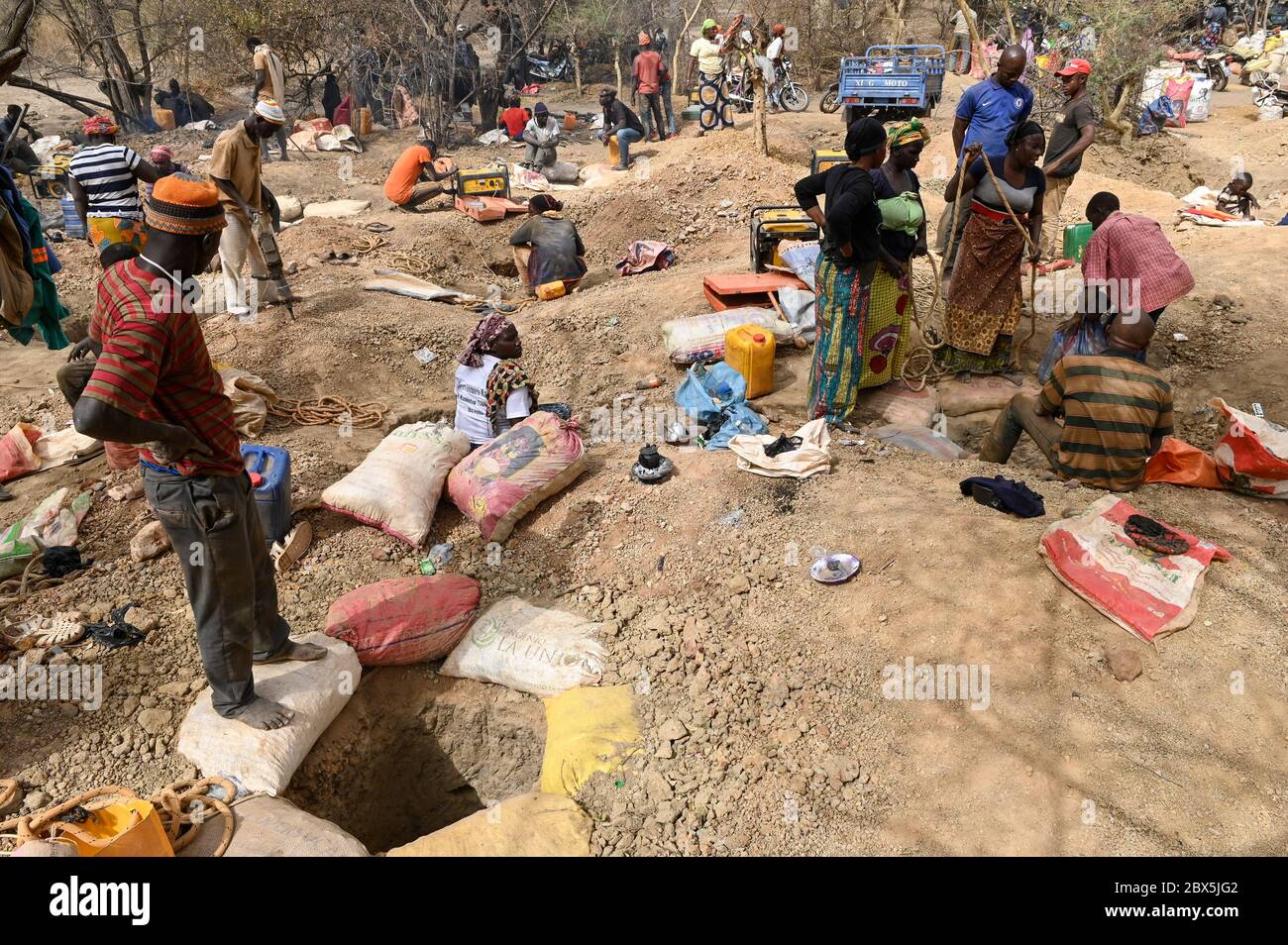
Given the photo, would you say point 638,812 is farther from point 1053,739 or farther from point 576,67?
point 576,67

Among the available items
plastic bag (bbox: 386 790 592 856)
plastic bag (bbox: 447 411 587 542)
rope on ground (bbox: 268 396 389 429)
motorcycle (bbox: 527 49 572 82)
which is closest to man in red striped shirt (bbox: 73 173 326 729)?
plastic bag (bbox: 386 790 592 856)

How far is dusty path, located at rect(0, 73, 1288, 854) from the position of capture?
2.35 m

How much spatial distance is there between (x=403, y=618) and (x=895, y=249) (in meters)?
2.94

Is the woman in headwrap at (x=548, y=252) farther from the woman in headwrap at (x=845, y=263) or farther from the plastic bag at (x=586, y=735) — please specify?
the plastic bag at (x=586, y=735)

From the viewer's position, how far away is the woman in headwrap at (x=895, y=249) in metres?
4.12

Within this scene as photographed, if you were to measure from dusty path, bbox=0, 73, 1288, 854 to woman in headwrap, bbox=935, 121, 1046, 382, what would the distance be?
0.92m

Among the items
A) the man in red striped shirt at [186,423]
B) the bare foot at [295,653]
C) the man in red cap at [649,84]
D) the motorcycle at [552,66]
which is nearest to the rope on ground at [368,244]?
the man in red cap at [649,84]

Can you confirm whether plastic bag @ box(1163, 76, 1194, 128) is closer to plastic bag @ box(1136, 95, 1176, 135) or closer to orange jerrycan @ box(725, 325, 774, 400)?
plastic bag @ box(1136, 95, 1176, 135)

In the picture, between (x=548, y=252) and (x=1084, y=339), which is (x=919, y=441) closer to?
(x=1084, y=339)

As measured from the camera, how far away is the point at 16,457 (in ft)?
13.9

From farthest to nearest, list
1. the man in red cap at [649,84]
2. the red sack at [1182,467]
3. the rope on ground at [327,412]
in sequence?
the man in red cap at [649,84], the rope on ground at [327,412], the red sack at [1182,467]

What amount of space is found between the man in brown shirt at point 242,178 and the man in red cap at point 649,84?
24.1 feet

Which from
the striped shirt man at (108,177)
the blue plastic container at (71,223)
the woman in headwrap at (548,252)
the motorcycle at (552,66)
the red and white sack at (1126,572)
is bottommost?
the red and white sack at (1126,572)

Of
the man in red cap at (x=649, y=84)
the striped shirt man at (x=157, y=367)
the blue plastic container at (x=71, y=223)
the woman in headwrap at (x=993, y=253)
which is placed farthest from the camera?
the man in red cap at (x=649, y=84)
